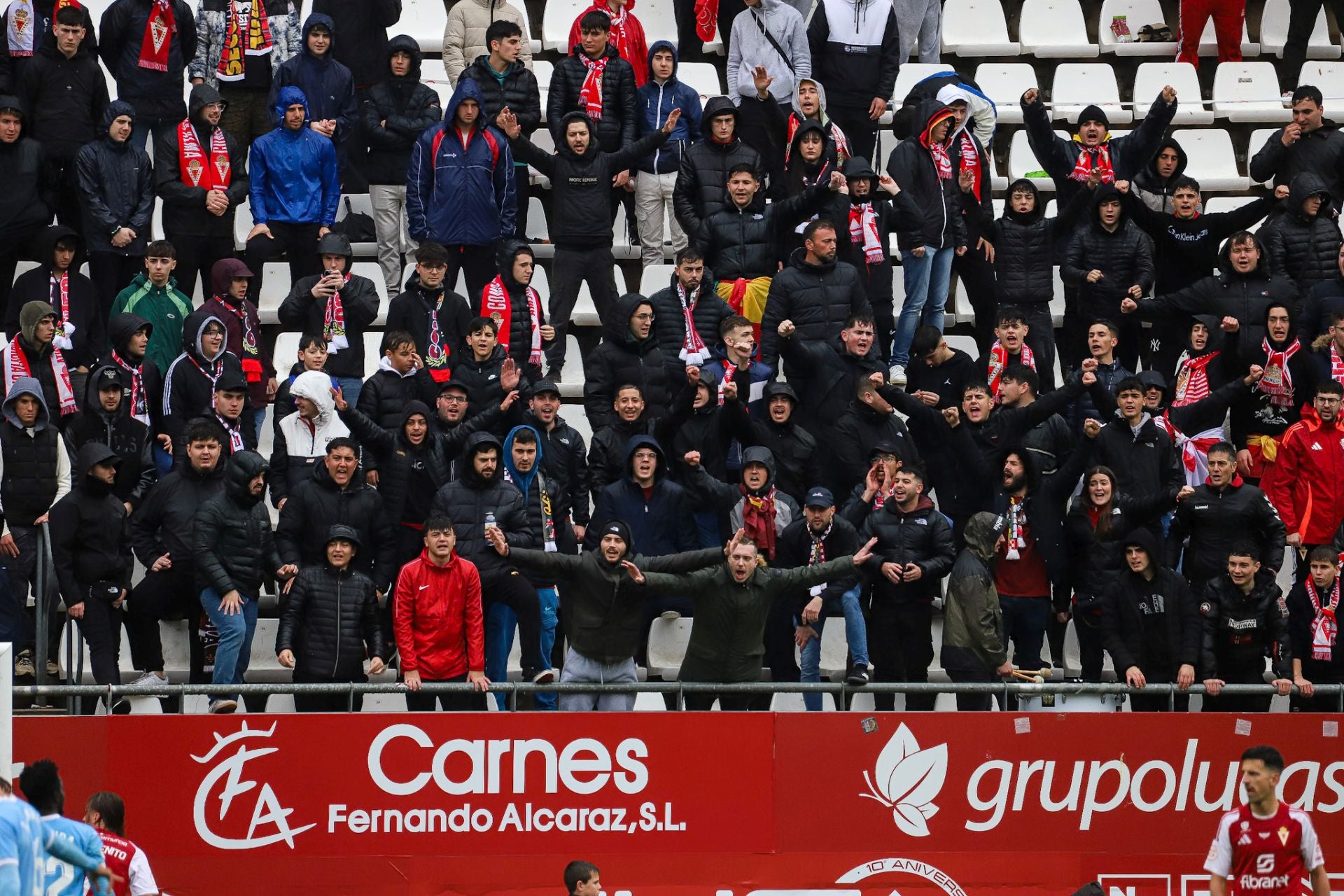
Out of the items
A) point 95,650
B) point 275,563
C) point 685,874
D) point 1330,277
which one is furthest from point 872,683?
point 1330,277

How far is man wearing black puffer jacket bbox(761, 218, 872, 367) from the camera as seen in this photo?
14.7m

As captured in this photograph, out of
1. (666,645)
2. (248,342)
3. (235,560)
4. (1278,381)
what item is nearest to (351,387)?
(248,342)

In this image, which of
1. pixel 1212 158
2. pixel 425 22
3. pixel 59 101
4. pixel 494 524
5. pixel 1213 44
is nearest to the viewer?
pixel 494 524

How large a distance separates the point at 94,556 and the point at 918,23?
31.2 ft

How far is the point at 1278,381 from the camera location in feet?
48.2

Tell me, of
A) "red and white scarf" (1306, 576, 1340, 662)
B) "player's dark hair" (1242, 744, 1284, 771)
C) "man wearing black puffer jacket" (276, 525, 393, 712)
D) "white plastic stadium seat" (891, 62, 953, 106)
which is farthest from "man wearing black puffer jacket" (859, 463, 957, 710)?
"white plastic stadium seat" (891, 62, 953, 106)

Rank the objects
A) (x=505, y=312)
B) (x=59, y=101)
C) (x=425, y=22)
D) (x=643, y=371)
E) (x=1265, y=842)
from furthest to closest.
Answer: (x=425, y=22)
(x=59, y=101)
(x=505, y=312)
(x=643, y=371)
(x=1265, y=842)

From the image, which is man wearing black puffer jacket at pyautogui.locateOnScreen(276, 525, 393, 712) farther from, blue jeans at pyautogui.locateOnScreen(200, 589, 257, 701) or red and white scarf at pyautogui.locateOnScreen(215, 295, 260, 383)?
red and white scarf at pyautogui.locateOnScreen(215, 295, 260, 383)

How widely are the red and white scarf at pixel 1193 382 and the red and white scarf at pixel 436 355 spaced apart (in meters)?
5.45

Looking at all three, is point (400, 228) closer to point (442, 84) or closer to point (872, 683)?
point (442, 84)

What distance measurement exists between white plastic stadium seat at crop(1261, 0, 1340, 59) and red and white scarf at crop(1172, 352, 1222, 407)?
6.35 meters

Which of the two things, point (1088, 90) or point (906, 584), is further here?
point (1088, 90)

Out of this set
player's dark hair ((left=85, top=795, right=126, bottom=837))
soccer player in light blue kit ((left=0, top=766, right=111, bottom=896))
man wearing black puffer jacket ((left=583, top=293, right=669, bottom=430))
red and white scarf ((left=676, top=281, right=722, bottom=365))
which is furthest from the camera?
red and white scarf ((left=676, top=281, right=722, bottom=365))

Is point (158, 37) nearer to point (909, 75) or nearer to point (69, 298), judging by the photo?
point (69, 298)
